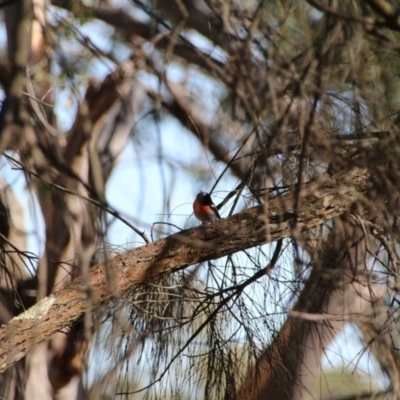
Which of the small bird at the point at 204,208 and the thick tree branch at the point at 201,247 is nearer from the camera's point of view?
the thick tree branch at the point at 201,247

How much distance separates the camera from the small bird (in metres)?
2.77

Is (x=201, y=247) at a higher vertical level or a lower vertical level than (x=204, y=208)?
lower

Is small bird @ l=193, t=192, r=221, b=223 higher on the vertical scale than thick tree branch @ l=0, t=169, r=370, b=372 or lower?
higher

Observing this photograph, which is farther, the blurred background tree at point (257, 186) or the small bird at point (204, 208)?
the small bird at point (204, 208)

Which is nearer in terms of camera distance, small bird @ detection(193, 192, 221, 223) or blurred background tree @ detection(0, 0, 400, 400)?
blurred background tree @ detection(0, 0, 400, 400)

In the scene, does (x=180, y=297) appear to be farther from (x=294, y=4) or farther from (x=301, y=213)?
(x=294, y=4)

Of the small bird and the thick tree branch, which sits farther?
the small bird

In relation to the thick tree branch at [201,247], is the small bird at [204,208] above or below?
above

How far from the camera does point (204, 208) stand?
2.87 m

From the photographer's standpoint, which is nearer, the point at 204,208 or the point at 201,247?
the point at 201,247

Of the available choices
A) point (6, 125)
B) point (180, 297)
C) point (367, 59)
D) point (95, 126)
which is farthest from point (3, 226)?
point (6, 125)

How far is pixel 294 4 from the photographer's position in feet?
5.90

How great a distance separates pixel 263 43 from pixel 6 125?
85 centimetres

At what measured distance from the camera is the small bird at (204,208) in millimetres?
2771
